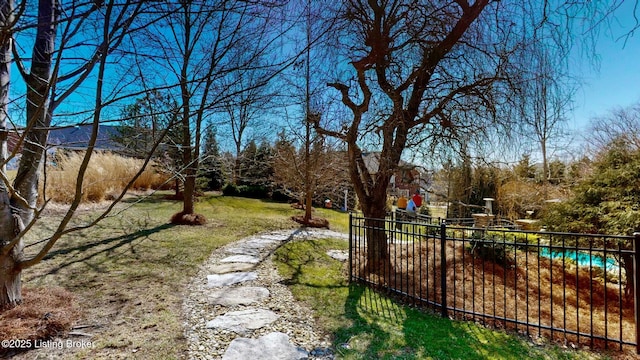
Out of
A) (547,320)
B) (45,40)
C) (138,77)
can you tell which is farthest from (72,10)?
(547,320)

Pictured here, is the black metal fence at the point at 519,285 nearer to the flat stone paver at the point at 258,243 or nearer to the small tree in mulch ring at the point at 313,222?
the flat stone paver at the point at 258,243

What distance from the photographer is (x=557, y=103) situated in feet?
11.3

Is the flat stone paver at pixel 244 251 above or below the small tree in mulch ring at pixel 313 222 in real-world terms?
below

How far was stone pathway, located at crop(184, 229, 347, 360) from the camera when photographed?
2.52m

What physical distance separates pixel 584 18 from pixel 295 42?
2.38m

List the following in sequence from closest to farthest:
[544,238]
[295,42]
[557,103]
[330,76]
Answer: [295,42] < [557,103] < [330,76] < [544,238]

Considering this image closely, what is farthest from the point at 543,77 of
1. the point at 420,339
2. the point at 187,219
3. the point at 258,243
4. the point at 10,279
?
the point at 187,219

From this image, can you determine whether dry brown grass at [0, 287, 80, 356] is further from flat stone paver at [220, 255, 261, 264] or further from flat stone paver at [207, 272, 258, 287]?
flat stone paver at [220, 255, 261, 264]

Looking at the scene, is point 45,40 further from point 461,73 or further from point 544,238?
point 544,238

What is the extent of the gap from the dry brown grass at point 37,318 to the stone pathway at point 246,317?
999 millimetres

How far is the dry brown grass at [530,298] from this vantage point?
10.7 ft

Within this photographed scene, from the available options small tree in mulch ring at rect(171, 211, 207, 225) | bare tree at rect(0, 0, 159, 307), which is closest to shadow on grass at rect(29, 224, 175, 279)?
small tree in mulch ring at rect(171, 211, 207, 225)

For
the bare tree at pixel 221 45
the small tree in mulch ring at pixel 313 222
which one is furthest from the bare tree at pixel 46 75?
the small tree in mulch ring at pixel 313 222

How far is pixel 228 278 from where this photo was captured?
4223 mm
